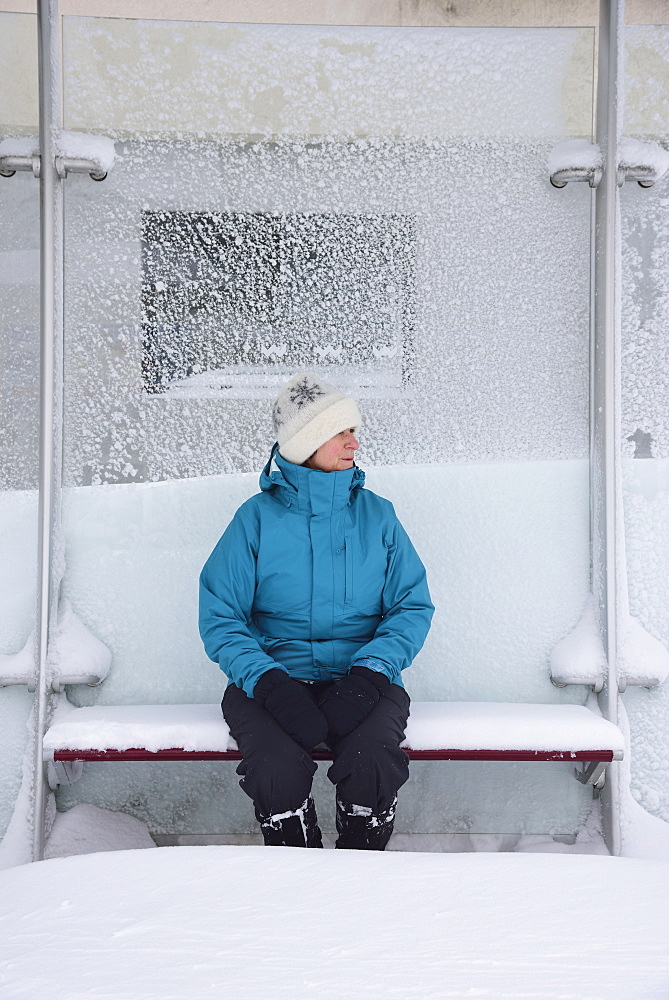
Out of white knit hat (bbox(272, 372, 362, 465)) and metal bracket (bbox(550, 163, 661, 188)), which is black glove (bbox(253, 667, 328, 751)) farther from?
metal bracket (bbox(550, 163, 661, 188))

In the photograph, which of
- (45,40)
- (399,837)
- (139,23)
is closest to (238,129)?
(139,23)

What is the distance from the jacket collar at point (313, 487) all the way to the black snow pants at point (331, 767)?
2.01 feet

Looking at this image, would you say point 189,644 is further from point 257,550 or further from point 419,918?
point 419,918

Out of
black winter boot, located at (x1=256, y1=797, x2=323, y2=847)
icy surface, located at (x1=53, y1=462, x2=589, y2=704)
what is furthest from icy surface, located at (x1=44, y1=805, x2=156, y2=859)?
black winter boot, located at (x1=256, y1=797, x2=323, y2=847)

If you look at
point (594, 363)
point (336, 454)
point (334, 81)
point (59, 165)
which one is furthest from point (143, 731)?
point (334, 81)

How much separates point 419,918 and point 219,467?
191 cm

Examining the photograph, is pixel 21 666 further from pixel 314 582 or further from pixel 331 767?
pixel 331 767

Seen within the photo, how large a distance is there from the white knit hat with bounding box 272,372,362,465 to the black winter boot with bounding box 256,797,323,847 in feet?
3.11

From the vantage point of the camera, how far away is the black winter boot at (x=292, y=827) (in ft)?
6.95

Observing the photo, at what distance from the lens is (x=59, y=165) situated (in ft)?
9.14

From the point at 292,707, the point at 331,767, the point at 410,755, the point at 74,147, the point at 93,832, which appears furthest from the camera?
the point at 93,832

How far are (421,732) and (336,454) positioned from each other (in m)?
0.80

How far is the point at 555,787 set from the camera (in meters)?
3.05

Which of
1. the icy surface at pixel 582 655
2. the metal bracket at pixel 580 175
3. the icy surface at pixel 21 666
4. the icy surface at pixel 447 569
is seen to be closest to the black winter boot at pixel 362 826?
the icy surface at pixel 447 569
